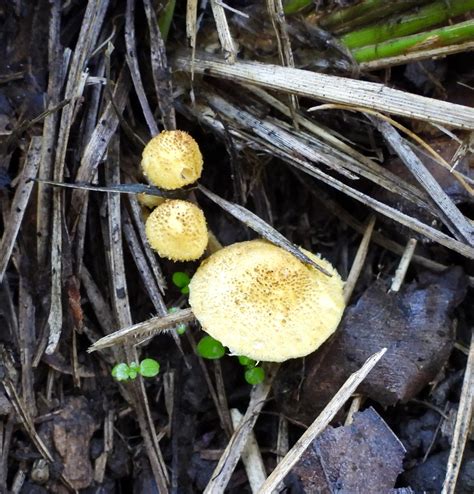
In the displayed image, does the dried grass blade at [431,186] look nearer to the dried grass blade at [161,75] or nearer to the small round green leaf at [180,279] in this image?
the dried grass blade at [161,75]

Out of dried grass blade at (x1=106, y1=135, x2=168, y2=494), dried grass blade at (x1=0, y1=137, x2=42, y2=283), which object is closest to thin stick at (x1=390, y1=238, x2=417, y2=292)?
dried grass blade at (x1=106, y1=135, x2=168, y2=494)

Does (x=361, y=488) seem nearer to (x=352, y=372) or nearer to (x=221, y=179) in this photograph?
(x=352, y=372)

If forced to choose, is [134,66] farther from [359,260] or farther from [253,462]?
[253,462]

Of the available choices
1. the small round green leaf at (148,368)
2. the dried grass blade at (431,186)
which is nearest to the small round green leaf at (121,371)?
the small round green leaf at (148,368)

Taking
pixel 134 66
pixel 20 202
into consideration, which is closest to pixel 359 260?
pixel 134 66

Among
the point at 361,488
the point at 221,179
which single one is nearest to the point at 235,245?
the point at 221,179

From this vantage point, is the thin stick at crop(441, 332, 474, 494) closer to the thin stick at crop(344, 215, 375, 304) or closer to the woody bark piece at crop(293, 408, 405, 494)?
the woody bark piece at crop(293, 408, 405, 494)
